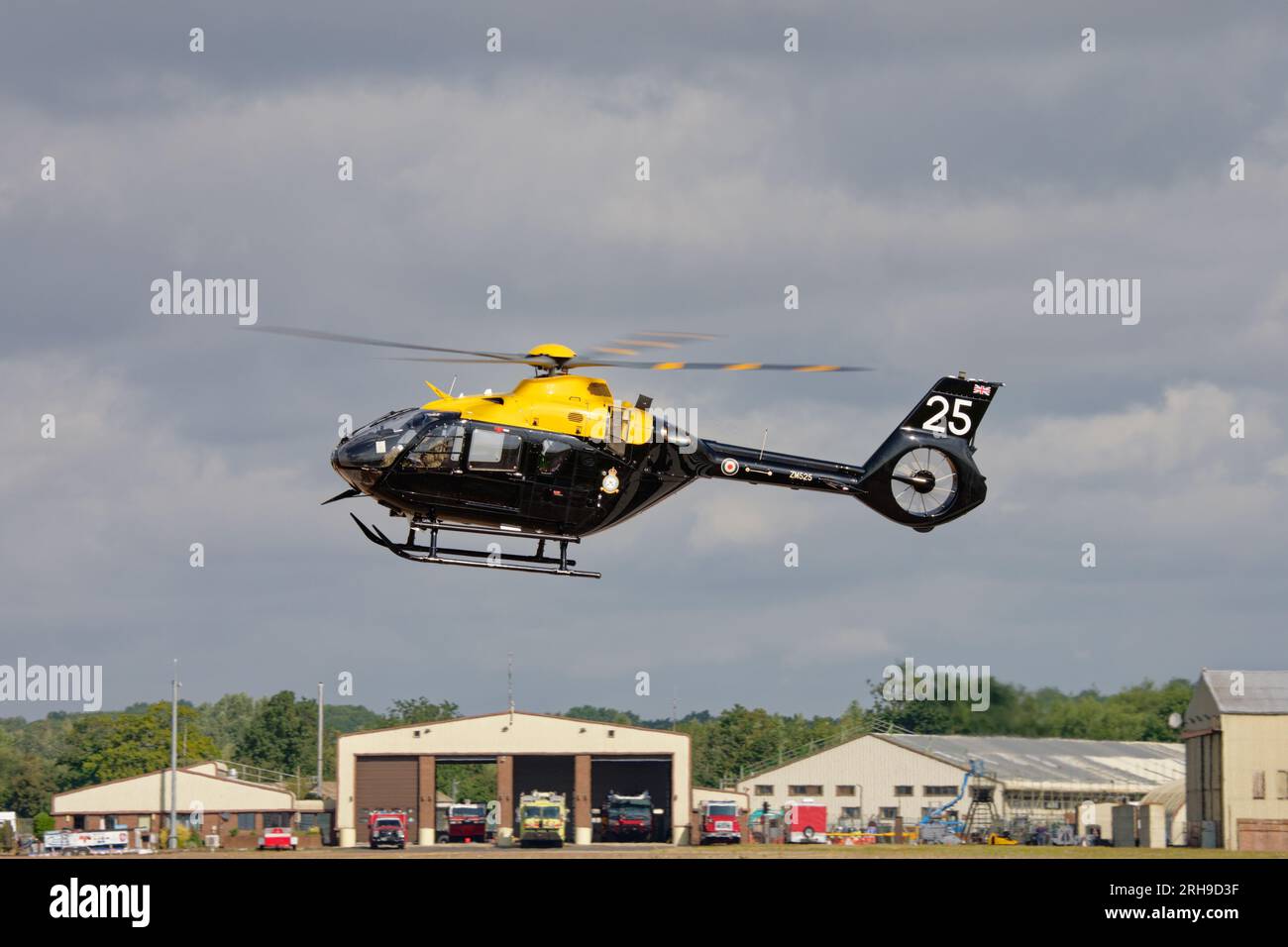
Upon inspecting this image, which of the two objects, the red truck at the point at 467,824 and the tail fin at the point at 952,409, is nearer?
the tail fin at the point at 952,409

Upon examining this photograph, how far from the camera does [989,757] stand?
85250 mm

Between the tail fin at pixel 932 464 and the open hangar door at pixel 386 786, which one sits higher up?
the tail fin at pixel 932 464

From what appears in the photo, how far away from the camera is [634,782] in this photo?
102312 millimetres

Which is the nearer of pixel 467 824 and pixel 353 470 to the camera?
pixel 353 470

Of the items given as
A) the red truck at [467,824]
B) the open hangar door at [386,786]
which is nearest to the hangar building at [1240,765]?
the red truck at [467,824]

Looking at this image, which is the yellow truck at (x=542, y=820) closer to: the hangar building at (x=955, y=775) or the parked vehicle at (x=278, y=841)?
the parked vehicle at (x=278, y=841)

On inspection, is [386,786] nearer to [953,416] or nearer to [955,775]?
[955,775]

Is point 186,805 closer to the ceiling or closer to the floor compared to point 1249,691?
closer to the floor

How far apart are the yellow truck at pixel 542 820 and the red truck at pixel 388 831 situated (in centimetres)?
608

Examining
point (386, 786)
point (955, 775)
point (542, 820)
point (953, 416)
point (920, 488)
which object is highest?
point (953, 416)

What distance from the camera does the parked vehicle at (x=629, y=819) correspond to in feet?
296

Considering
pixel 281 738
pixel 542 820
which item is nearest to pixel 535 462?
pixel 542 820

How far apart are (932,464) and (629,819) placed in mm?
49475
